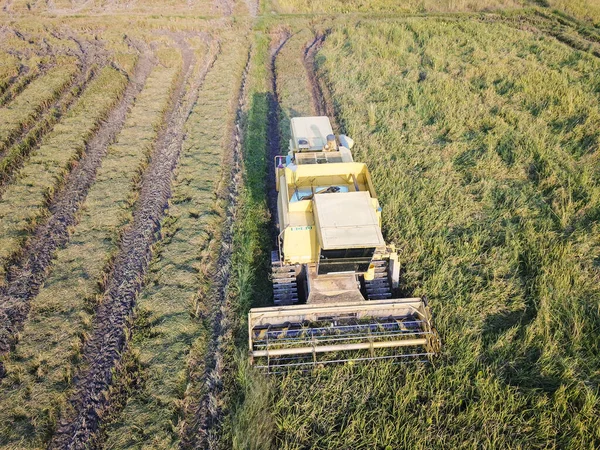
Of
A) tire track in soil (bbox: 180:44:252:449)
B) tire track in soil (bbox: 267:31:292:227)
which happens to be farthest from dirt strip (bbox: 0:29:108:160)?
→ tire track in soil (bbox: 267:31:292:227)

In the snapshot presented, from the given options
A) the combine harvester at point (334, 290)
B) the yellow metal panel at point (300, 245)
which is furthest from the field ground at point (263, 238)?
the yellow metal panel at point (300, 245)

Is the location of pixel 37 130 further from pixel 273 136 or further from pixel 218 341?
pixel 218 341

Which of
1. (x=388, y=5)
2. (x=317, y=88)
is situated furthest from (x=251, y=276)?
(x=388, y=5)

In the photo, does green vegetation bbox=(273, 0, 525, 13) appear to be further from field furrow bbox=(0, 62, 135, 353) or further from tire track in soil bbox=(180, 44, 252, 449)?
tire track in soil bbox=(180, 44, 252, 449)

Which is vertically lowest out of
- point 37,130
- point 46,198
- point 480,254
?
point 480,254

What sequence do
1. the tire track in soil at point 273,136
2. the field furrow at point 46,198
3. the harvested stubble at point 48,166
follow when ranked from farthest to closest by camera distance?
the tire track in soil at point 273,136 < the harvested stubble at point 48,166 < the field furrow at point 46,198

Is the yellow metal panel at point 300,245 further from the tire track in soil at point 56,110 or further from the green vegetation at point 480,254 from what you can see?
the tire track in soil at point 56,110
